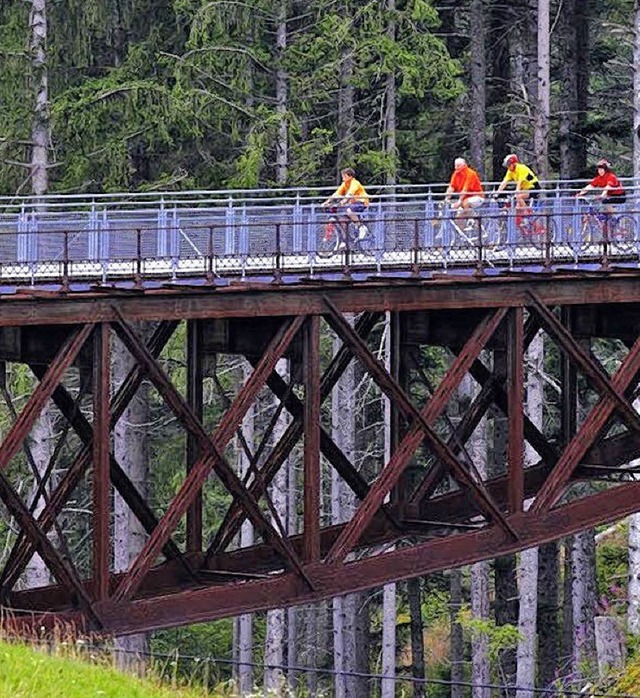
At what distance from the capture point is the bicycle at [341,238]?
25.2 m

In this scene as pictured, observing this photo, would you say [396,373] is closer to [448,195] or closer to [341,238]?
[341,238]

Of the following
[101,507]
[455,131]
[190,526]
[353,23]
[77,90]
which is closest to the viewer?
[101,507]

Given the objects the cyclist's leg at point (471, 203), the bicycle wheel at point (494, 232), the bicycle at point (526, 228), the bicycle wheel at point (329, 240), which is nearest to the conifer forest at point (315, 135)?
the bicycle at point (526, 228)

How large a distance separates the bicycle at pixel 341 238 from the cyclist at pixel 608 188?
10.4ft

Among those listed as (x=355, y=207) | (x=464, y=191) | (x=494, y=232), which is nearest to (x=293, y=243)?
(x=355, y=207)

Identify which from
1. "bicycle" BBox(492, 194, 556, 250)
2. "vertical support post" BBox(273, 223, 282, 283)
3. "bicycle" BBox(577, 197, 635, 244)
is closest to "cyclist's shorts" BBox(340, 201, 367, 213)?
"bicycle" BBox(492, 194, 556, 250)

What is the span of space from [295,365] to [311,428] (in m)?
1.88

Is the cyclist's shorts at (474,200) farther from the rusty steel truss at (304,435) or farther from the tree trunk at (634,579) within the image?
the tree trunk at (634,579)

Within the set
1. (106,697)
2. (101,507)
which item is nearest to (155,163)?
(101,507)

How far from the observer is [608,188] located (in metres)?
27.0

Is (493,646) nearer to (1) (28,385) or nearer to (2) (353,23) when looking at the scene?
(1) (28,385)

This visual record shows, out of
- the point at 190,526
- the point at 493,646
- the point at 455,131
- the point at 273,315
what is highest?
the point at 455,131

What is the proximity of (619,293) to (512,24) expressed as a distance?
1615cm

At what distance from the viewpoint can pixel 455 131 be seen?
43.9 m
